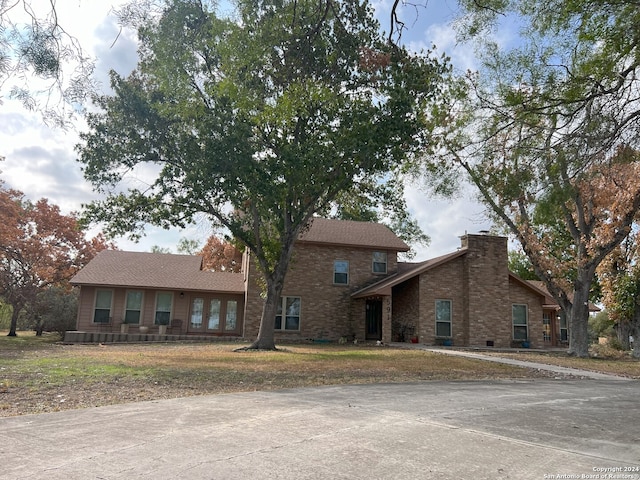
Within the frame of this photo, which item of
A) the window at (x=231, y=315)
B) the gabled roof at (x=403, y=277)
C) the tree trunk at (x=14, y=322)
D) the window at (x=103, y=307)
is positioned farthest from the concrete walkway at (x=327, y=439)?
the tree trunk at (x=14, y=322)

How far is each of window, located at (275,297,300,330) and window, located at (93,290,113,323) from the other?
8.17 m

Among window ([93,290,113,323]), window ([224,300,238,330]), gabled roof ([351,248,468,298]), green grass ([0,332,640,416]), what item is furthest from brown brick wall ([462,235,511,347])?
window ([93,290,113,323])

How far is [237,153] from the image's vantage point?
51.1ft

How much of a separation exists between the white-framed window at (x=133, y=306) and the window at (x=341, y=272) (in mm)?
9672

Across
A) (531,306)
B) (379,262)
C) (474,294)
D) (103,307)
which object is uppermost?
(379,262)

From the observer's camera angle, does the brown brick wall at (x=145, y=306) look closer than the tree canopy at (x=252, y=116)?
No

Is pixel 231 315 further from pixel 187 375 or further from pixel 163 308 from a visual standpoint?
pixel 187 375

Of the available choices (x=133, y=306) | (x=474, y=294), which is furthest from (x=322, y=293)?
(x=133, y=306)

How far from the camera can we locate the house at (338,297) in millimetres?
23172

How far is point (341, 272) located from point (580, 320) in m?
11.0

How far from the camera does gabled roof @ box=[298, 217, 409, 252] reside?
25.4 meters

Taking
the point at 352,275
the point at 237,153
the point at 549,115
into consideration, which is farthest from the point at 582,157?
the point at 352,275

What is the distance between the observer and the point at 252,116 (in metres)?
16.3

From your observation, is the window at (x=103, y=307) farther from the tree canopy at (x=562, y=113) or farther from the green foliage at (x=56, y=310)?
the tree canopy at (x=562, y=113)
